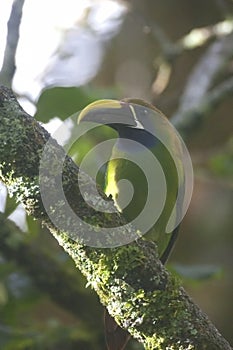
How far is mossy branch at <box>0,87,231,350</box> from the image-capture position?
3.65ft

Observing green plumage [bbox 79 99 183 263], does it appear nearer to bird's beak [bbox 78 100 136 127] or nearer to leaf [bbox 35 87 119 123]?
bird's beak [bbox 78 100 136 127]

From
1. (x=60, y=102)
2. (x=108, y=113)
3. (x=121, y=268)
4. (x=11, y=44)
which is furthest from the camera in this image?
(x=60, y=102)

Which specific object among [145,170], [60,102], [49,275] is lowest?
[49,275]

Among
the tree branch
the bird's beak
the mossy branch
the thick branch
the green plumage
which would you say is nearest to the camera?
the mossy branch

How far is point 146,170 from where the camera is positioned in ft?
6.35

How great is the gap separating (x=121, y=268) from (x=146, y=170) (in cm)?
83

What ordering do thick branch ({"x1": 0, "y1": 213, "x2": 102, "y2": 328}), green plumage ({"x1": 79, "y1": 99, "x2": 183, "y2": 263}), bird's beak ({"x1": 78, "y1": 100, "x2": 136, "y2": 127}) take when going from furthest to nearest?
thick branch ({"x1": 0, "y1": 213, "x2": 102, "y2": 328}), green plumage ({"x1": 79, "y1": 99, "x2": 183, "y2": 263}), bird's beak ({"x1": 78, "y1": 100, "x2": 136, "y2": 127})

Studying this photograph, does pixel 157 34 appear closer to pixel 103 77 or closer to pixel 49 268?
pixel 103 77

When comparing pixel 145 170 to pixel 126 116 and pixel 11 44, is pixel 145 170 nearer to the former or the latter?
pixel 126 116

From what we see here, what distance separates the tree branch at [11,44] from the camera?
1500 millimetres

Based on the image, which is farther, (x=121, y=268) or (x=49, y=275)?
(x=49, y=275)

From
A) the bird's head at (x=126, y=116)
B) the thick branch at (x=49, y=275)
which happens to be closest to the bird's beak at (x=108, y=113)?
the bird's head at (x=126, y=116)

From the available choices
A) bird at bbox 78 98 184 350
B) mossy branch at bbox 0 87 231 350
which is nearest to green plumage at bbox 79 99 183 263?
bird at bbox 78 98 184 350

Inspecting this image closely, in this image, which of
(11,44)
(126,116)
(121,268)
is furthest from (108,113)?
(121,268)
